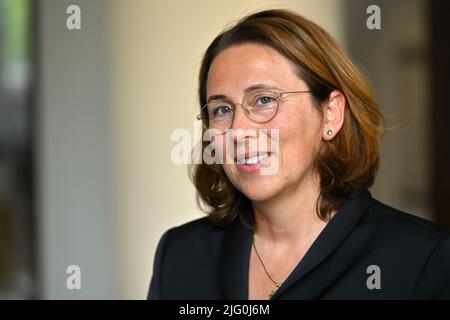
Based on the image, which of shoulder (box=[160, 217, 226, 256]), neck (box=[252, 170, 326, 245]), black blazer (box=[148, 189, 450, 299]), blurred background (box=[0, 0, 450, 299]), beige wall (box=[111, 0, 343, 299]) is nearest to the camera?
black blazer (box=[148, 189, 450, 299])

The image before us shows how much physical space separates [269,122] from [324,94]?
0.12 meters

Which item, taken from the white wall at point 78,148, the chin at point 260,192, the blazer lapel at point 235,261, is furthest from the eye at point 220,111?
the white wall at point 78,148

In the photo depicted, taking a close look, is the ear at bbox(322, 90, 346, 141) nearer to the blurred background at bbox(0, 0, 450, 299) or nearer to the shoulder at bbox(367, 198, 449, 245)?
the shoulder at bbox(367, 198, 449, 245)

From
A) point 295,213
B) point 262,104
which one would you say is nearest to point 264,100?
point 262,104

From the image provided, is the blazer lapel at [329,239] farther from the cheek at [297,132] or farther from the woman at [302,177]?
the cheek at [297,132]

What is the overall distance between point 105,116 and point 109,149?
0.11m

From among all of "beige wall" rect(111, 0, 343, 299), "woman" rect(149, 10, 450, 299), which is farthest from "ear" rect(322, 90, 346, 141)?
"beige wall" rect(111, 0, 343, 299)

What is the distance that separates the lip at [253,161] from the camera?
983 mm

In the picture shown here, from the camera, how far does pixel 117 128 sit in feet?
5.91

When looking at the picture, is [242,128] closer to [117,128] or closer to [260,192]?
[260,192]

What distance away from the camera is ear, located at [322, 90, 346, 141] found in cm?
103

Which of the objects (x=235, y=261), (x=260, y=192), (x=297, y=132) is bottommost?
(x=235, y=261)

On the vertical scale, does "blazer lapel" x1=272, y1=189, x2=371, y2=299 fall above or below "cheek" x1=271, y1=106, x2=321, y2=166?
below

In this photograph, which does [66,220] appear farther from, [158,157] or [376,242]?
[376,242]
